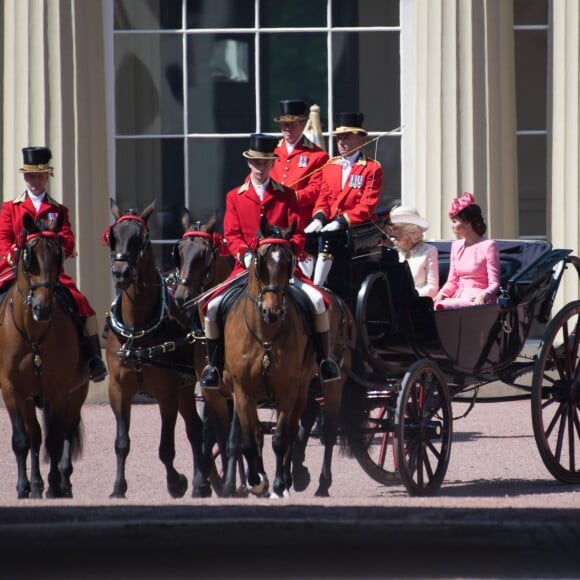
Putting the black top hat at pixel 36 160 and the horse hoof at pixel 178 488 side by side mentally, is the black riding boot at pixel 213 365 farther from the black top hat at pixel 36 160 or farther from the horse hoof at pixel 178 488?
the black top hat at pixel 36 160

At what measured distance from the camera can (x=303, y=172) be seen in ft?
35.8

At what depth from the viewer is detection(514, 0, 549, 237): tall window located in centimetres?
1505

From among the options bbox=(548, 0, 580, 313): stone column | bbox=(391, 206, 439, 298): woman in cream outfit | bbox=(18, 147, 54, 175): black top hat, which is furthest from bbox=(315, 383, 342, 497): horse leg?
bbox=(548, 0, 580, 313): stone column

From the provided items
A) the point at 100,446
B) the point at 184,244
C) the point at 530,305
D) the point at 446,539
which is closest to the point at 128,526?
the point at 446,539

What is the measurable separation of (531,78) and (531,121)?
0.38 meters

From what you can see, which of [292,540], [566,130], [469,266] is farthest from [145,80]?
[292,540]

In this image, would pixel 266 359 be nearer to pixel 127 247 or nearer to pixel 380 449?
pixel 127 247

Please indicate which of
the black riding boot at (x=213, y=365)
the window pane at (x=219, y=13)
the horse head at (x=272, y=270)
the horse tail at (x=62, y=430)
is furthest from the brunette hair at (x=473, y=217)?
the window pane at (x=219, y=13)

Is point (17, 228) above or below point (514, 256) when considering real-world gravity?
above

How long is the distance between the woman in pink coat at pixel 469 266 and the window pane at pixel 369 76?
14.3ft

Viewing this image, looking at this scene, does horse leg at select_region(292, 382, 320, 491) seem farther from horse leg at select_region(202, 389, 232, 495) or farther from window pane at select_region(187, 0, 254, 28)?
window pane at select_region(187, 0, 254, 28)

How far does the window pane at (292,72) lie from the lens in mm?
14953

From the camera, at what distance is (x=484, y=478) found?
10531mm

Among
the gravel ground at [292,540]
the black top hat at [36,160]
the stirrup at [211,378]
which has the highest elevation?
Answer: the black top hat at [36,160]
